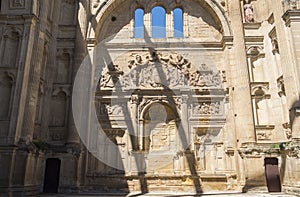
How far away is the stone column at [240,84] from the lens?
50.5 ft

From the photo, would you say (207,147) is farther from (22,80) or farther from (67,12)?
(67,12)

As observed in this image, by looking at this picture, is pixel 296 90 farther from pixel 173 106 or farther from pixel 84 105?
pixel 84 105

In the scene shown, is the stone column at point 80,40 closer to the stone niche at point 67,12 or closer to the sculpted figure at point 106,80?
the stone niche at point 67,12

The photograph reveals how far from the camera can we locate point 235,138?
15.8 meters

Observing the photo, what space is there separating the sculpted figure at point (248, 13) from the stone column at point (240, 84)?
0.53 meters

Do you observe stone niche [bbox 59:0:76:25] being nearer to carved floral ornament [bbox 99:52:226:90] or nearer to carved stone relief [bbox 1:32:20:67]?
carved floral ornament [bbox 99:52:226:90]

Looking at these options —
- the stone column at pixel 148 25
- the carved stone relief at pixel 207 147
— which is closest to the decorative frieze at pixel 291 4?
the carved stone relief at pixel 207 147

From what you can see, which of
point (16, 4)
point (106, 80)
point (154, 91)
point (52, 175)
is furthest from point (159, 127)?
point (16, 4)

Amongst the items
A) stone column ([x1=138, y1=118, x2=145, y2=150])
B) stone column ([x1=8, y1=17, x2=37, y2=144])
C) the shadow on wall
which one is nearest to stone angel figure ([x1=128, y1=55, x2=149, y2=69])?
stone column ([x1=138, y1=118, x2=145, y2=150])

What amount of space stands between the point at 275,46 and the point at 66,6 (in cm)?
1262

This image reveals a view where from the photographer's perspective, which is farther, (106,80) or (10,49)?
(106,80)

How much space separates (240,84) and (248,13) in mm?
4812

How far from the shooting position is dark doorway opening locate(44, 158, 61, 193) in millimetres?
14929

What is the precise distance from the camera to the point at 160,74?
17.6 metres
